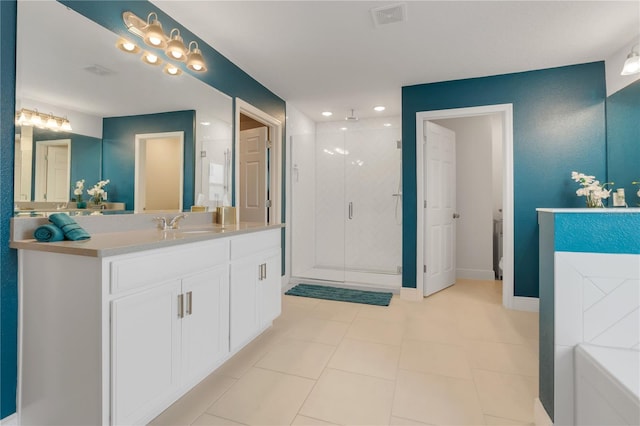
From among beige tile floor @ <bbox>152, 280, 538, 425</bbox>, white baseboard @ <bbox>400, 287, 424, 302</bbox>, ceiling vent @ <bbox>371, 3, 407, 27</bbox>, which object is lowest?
beige tile floor @ <bbox>152, 280, 538, 425</bbox>

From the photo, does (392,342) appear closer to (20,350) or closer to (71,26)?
(20,350)

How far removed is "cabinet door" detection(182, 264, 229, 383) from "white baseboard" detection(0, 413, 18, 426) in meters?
0.75

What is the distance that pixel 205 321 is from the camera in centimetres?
171

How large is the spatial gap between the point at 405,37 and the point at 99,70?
7.36 ft

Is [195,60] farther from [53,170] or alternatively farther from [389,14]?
[389,14]

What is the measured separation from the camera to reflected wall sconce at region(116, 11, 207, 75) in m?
1.93

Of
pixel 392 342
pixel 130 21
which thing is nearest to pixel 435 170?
pixel 392 342

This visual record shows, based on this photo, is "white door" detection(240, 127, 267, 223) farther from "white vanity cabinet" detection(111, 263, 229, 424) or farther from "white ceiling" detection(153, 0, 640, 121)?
"white vanity cabinet" detection(111, 263, 229, 424)

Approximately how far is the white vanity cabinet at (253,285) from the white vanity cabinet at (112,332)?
243 mm

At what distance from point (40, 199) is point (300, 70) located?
8.21ft

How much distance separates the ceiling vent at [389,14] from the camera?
2.16 metres

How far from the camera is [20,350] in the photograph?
4.65 feet

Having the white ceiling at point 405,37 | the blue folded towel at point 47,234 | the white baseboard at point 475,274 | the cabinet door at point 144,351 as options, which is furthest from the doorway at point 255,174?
the white baseboard at point 475,274

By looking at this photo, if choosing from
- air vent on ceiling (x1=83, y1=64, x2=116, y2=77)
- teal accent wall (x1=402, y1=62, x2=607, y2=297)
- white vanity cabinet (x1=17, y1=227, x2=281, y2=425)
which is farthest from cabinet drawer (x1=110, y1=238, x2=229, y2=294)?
teal accent wall (x1=402, y1=62, x2=607, y2=297)
